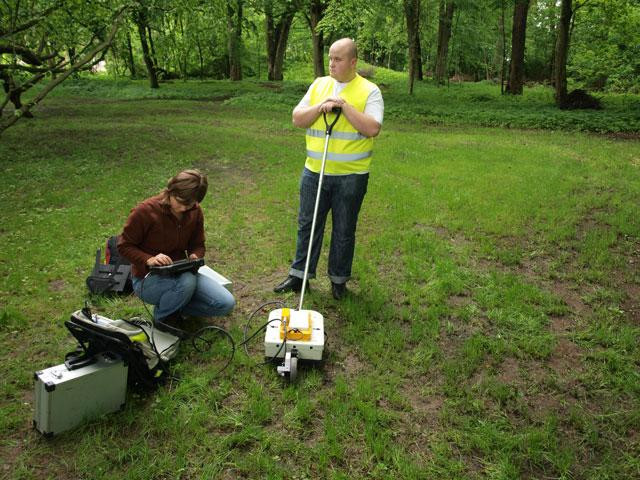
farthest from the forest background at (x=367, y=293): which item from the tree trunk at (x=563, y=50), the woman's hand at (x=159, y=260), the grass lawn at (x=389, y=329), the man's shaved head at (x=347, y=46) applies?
the tree trunk at (x=563, y=50)

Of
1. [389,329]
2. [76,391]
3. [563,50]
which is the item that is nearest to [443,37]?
[563,50]

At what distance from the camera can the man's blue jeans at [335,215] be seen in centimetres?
452

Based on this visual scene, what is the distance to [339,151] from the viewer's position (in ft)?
14.5

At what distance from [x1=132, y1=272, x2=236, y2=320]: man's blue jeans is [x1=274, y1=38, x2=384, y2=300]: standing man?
96 centimetres

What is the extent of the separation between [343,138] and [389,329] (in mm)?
1799

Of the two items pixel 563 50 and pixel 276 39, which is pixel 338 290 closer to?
pixel 563 50

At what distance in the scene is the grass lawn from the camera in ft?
9.80

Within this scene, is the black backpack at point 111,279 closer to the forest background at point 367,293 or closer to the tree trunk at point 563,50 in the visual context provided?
the forest background at point 367,293

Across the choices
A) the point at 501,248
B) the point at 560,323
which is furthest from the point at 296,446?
the point at 501,248

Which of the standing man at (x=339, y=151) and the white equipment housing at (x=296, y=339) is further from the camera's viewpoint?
the standing man at (x=339, y=151)

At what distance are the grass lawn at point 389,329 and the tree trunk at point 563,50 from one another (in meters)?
8.64

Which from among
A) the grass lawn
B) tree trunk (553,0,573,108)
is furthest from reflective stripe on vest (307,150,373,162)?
tree trunk (553,0,573,108)

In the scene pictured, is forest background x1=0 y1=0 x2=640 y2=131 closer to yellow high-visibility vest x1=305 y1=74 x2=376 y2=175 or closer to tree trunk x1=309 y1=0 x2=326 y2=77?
tree trunk x1=309 y1=0 x2=326 y2=77

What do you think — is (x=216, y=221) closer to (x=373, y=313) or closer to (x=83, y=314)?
(x=373, y=313)
